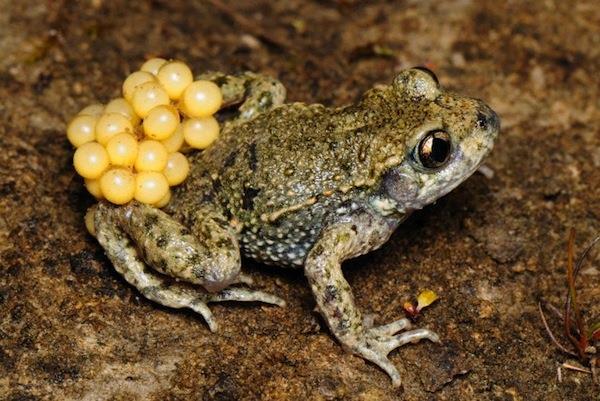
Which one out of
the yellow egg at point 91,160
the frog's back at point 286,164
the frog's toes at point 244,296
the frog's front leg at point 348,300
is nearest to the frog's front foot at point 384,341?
the frog's front leg at point 348,300

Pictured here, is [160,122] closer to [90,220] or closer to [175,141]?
[175,141]

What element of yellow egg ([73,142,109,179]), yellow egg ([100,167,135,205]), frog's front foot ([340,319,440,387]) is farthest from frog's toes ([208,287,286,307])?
yellow egg ([73,142,109,179])

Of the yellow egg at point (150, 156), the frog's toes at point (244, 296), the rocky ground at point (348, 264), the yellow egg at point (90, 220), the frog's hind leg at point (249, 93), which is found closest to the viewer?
the rocky ground at point (348, 264)

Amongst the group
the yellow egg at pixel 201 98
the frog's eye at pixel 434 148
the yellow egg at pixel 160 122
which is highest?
the frog's eye at pixel 434 148

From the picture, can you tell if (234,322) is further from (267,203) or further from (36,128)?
(36,128)

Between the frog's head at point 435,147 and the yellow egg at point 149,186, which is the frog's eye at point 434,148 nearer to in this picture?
the frog's head at point 435,147

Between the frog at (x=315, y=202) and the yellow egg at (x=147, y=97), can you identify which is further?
the yellow egg at (x=147, y=97)
